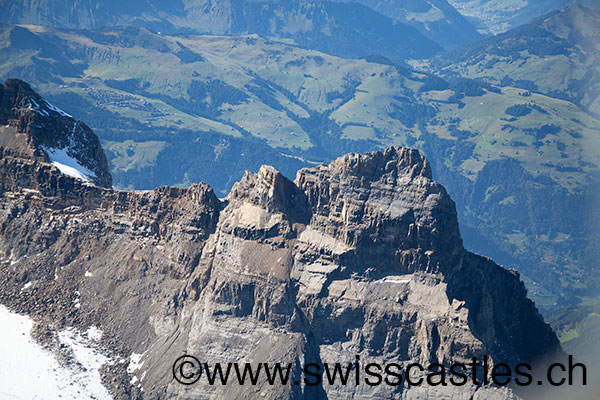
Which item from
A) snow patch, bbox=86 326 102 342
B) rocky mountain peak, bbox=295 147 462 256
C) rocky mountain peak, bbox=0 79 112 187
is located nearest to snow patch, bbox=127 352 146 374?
snow patch, bbox=86 326 102 342

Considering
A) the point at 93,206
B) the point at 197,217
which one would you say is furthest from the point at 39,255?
the point at 197,217

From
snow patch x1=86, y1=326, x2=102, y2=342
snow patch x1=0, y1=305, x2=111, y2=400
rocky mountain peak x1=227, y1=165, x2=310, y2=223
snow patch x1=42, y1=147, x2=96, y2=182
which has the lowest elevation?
snow patch x1=0, y1=305, x2=111, y2=400

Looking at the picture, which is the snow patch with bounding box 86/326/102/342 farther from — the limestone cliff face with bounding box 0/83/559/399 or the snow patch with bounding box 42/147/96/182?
the snow patch with bounding box 42/147/96/182

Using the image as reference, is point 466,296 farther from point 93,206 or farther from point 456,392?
point 93,206

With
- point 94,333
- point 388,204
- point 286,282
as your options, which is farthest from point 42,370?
point 388,204

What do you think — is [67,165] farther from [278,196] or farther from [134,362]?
[278,196]

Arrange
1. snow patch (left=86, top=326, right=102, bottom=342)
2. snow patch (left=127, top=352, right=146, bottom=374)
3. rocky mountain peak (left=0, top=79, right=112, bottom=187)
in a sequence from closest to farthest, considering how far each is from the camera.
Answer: snow patch (left=127, top=352, right=146, bottom=374)
snow patch (left=86, top=326, right=102, bottom=342)
rocky mountain peak (left=0, top=79, right=112, bottom=187)

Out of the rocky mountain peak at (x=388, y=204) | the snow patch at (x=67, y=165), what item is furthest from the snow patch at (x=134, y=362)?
the snow patch at (x=67, y=165)
